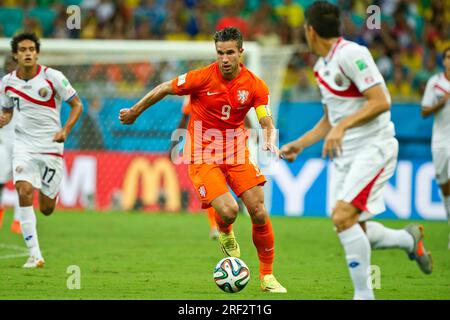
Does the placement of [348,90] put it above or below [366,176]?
above

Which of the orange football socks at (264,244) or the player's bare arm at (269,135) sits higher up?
the player's bare arm at (269,135)

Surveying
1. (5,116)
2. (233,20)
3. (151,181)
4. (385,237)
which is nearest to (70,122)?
(5,116)

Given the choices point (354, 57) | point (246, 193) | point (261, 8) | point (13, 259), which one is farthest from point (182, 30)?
point (354, 57)

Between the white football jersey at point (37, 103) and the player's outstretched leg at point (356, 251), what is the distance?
14.5 ft

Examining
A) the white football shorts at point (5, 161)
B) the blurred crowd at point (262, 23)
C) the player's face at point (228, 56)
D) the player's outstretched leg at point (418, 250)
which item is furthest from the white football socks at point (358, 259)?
the blurred crowd at point (262, 23)

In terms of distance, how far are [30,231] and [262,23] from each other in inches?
438

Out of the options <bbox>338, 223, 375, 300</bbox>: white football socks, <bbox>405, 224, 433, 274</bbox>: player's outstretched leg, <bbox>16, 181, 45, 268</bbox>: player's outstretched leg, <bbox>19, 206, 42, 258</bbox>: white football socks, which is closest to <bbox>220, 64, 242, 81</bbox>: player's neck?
<bbox>405, 224, 433, 274</bbox>: player's outstretched leg

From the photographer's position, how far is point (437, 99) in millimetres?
12828

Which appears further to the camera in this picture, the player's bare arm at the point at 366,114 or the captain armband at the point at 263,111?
the captain armband at the point at 263,111

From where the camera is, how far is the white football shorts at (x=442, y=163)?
41.9 ft

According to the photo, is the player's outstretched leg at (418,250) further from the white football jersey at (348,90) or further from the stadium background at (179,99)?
the stadium background at (179,99)

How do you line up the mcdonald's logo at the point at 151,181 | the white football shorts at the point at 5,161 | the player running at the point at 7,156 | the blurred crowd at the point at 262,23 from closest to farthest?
the player running at the point at 7,156 < the white football shorts at the point at 5,161 < the mcdonald's logo at the point at 151,181 < the blurred crowd at the point at 262,23

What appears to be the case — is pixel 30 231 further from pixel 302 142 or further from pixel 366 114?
pixel 366 114

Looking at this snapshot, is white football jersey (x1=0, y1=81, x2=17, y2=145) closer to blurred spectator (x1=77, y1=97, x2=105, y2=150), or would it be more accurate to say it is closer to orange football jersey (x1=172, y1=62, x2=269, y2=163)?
blurred spectator (x1=77, y1=97, x2=105, y2=150)
